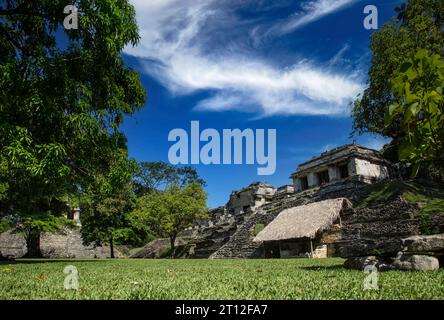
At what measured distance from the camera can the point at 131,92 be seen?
41.5 feet

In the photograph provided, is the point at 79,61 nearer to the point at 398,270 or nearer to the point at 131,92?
the point at 131,92

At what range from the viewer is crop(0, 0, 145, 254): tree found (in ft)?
28.5

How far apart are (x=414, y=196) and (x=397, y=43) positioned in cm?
929

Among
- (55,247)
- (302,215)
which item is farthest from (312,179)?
(55,247)

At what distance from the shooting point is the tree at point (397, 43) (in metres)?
20.2

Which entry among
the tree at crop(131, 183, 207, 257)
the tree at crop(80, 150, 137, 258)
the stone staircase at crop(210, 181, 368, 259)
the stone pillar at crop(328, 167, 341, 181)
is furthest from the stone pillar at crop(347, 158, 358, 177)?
the tree at crop(80, 150, 137, 258)

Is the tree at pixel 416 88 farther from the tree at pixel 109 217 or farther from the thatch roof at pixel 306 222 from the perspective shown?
the tree at pixel 109 217

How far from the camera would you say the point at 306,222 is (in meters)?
→ 21.9

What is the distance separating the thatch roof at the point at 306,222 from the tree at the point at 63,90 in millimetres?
13097

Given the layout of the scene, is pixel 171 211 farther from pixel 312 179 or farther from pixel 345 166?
pixel 345 166

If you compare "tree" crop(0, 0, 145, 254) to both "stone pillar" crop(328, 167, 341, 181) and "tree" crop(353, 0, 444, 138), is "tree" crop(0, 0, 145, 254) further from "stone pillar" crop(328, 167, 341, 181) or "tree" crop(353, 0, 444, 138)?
"stone pillar" crop(328, 167, 341, 181)

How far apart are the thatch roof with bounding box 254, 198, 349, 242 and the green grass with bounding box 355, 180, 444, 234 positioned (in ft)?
5.96

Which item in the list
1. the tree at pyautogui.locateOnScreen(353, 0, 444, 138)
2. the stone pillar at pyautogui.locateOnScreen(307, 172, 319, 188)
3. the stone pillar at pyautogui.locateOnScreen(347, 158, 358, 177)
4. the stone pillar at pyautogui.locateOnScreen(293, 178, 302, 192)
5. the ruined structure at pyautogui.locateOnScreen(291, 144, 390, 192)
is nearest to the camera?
the tree at pyautogui.locateOnScreen(353, 0, 444, 138)
